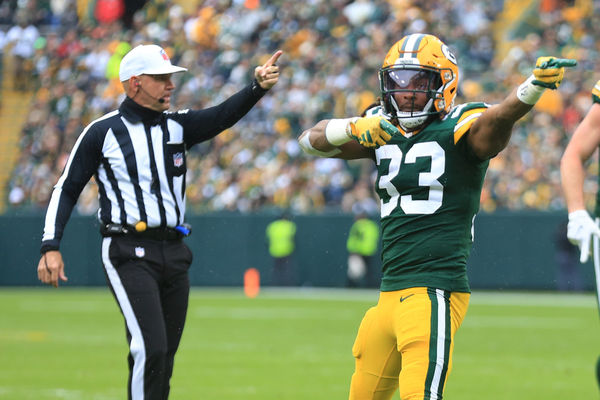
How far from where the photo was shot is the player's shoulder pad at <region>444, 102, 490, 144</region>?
4262mm

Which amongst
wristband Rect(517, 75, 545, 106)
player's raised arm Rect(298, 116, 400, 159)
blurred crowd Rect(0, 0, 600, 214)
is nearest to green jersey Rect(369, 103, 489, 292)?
player's raised arm Rect(298, 116, 400, 159)

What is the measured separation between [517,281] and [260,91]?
1297 centimetres

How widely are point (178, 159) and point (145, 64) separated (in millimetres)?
510

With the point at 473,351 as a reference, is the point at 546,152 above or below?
above

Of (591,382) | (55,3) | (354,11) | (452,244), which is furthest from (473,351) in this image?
(55,3)

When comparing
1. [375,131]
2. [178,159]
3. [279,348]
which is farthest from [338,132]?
[279,348]

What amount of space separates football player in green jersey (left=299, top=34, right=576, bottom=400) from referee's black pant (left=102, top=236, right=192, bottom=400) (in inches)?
44.5

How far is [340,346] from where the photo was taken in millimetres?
10930

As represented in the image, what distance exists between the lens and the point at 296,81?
19.5 metres

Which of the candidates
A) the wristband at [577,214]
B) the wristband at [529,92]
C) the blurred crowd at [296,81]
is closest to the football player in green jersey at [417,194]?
the wristband at [529,92]

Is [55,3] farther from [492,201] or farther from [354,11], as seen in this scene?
[492,201]

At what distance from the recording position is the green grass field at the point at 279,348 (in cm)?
811

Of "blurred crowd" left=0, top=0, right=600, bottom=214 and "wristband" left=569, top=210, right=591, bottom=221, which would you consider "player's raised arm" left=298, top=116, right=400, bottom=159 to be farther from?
"blurred crowd" left=0, top=0, right=600, bottom=214

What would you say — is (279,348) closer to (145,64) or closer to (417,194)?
(145,64)
